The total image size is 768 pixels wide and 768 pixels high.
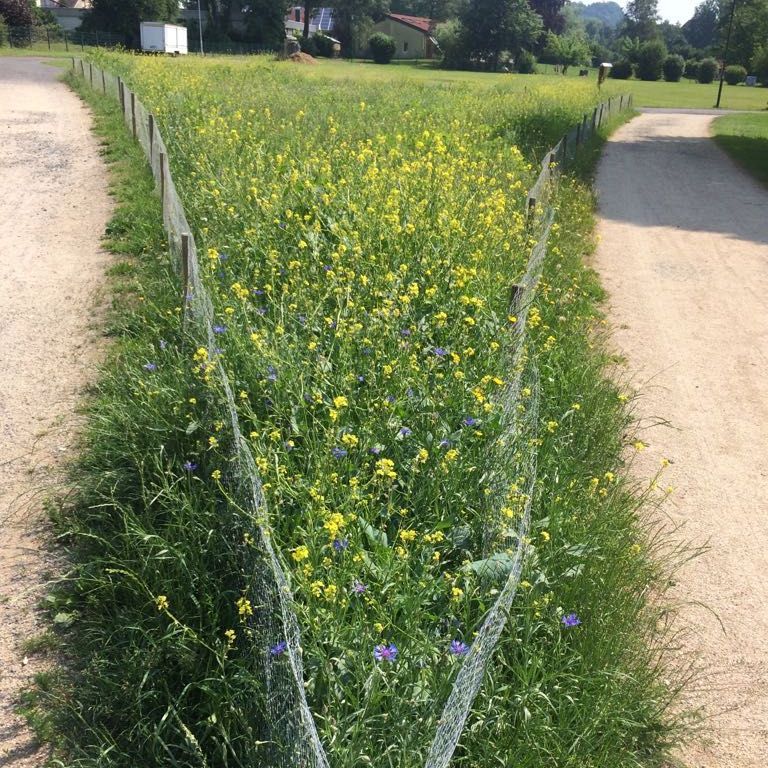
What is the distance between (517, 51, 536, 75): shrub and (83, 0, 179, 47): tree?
3337 cm

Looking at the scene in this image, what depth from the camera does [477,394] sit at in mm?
4820

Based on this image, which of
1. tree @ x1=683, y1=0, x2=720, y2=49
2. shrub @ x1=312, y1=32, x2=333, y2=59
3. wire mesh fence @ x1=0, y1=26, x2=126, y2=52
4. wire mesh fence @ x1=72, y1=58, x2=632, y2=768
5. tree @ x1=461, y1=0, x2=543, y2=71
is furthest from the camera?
tree @ x1=683, y1=0, x2=720, y2=49

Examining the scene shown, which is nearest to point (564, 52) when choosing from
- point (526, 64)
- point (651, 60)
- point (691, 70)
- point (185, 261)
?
point (651, 60)

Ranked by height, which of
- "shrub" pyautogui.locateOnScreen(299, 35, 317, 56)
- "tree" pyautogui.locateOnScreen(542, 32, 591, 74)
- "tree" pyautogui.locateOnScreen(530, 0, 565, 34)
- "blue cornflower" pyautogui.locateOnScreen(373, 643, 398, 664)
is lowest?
"blue cornflower" pyautogui.locateOnScreen(373, 643, 398, 664)

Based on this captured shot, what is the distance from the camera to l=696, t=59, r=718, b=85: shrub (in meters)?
81.8

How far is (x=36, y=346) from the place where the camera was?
7.50m

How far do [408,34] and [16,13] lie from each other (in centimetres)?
5196

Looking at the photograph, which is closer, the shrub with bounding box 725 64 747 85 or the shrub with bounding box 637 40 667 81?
the shrub with bounding box 725 64 747 85

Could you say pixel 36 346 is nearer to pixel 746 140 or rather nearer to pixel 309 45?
pixel 746 140

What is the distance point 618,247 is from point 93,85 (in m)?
21.0

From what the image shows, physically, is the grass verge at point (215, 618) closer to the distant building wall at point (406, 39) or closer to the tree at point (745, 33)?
the tree at point (745, 33)

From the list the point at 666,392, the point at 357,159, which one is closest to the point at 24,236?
the point at 357,159

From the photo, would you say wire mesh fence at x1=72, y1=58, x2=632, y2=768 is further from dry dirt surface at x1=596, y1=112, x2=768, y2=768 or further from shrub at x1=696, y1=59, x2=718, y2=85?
shrub at x1=696, y1=59, x2=718, y2=85

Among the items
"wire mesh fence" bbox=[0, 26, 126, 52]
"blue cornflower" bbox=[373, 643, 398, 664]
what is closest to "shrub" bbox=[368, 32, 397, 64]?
"wire mesh fence" bbox=[0, 26, 126, 52]
